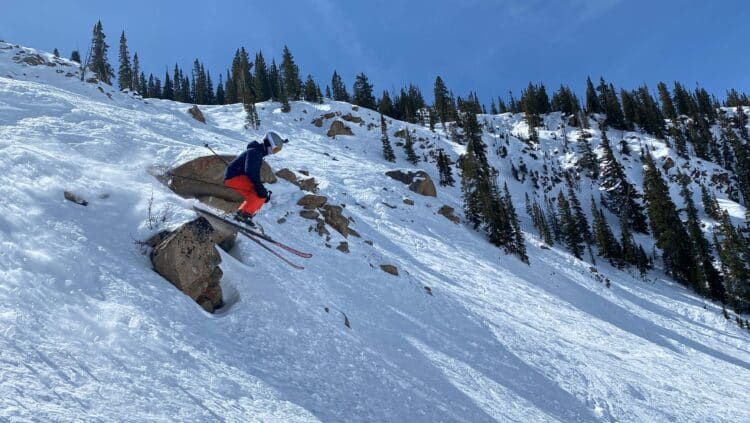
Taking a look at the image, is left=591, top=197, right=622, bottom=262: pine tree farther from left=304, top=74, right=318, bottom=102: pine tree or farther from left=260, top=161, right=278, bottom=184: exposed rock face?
left=304, top=74, right=318, bottom=102: pine tree

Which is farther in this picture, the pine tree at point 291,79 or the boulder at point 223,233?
the pine tree at point 291,79

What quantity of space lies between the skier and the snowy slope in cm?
154

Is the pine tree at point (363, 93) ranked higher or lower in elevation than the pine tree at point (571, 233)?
higher

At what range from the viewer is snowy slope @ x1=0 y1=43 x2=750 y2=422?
5.51 m

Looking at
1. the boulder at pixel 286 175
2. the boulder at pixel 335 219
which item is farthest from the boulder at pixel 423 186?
the boulder at pixel 335 219

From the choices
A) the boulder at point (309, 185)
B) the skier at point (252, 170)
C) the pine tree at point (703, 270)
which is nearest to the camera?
the skier at point (252, 170)

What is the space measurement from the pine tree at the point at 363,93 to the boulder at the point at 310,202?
80373 millimetres

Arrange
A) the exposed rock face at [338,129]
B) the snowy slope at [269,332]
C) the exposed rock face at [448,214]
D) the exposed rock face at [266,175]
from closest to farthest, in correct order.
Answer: the snowy slope at [269,332] < the exposed rock face at [266,175] < the exposed rock face at [448,214] < the exposed rock face at [338,129]

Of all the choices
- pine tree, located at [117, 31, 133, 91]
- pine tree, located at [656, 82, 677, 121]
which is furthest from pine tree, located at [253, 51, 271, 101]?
pine tree, located at [656, 82, 677, 121]

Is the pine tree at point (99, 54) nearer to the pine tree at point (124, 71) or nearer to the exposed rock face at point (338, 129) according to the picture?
the pine tree at point (124, 71)

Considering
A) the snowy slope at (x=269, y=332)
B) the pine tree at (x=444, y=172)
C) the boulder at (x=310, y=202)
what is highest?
the pine tree at (x=444, y=172)

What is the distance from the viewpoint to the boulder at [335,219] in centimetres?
2158

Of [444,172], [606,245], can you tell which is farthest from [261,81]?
[606,245]

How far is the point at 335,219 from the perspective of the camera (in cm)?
2191
